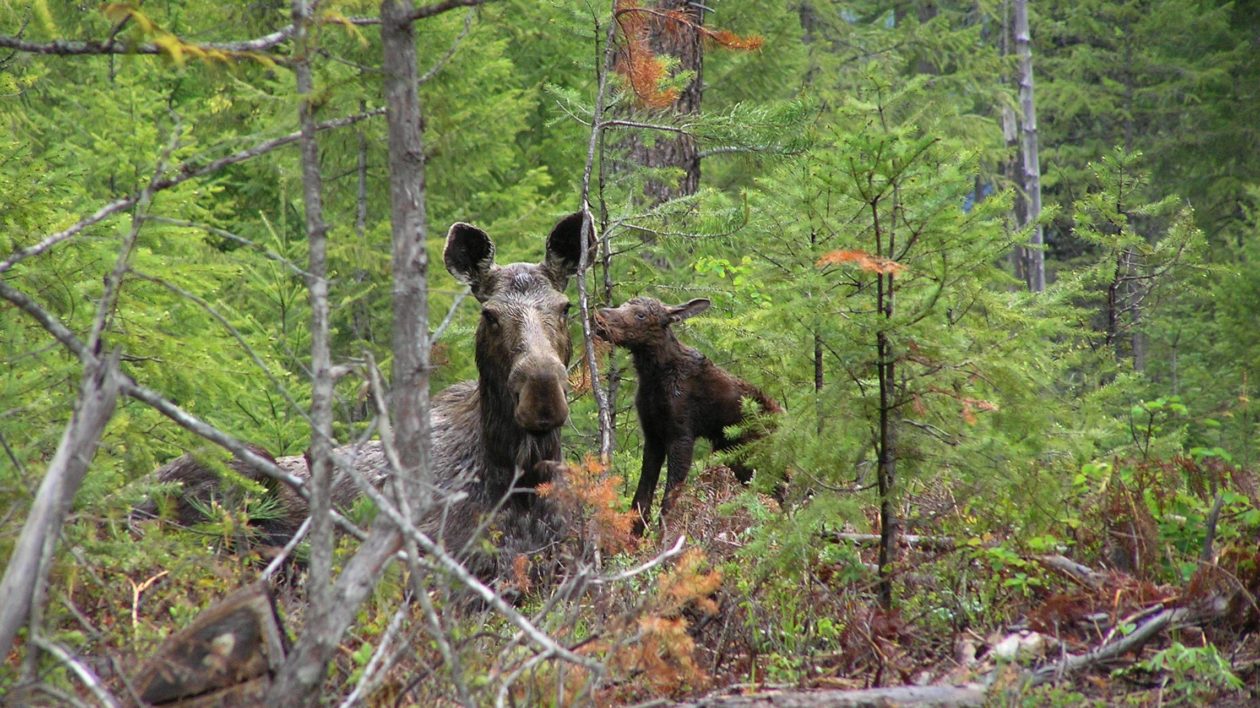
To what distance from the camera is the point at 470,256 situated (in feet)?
24.2

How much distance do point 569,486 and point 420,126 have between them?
225 cm

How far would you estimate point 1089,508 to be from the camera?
6.46 meters

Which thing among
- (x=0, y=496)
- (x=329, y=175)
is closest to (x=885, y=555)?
(x=0, y=496)

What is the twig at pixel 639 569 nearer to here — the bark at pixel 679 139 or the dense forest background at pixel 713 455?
the dense forest background at pixel 713 455

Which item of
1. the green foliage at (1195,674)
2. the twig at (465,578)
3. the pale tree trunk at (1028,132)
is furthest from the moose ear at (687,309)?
the pale tree trunk at (1028,132)

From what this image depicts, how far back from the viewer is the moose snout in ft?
20.7

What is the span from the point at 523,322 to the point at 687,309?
2.55 metres

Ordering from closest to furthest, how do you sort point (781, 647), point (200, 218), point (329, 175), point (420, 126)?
point (420, 126), point (781, 647), point (200, 218), point (329, 175)

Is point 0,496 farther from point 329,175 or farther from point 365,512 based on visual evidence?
point 329,175

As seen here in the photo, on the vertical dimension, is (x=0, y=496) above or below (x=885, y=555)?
above

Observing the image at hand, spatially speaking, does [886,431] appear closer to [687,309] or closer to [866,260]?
[866,260]

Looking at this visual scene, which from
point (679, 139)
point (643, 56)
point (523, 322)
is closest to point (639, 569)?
point (523, 322)

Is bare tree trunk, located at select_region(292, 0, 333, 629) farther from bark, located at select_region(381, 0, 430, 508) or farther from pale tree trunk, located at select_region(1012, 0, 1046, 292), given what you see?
pale tree trunk, located at select_region(1012, 0, 1046, 292)

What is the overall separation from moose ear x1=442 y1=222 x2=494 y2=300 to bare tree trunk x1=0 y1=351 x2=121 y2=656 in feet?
11.9
